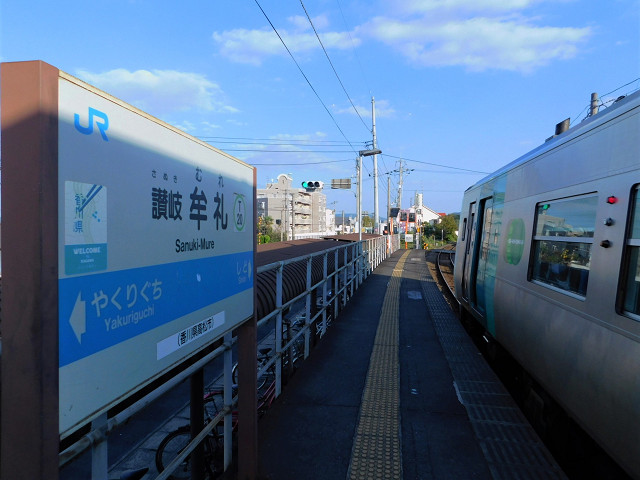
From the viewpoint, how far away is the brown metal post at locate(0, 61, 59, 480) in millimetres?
1088

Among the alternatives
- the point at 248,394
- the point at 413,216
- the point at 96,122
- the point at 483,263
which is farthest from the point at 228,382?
the point at 413,216

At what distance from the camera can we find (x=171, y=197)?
1.77 metres

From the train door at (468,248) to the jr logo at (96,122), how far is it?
646cm

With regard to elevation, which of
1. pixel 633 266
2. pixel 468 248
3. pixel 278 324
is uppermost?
pixel 633 266

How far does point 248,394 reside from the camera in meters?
2.83

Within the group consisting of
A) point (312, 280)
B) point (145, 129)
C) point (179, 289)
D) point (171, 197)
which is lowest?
point (312, 280)

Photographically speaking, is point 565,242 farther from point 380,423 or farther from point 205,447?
point 205,447

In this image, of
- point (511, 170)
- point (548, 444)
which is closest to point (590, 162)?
point (511, 170)

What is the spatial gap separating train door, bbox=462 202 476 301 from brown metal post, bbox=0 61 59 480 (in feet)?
21.8

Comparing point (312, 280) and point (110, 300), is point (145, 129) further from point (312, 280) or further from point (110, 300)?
point (312, 280)

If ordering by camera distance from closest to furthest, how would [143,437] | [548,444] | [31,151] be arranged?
[31,151]
[548,444]
[143,437]

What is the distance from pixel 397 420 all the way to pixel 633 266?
2.30m

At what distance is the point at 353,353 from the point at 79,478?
3.58 meters

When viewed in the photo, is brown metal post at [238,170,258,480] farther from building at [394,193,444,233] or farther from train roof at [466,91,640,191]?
building at [394,193,444,233]
